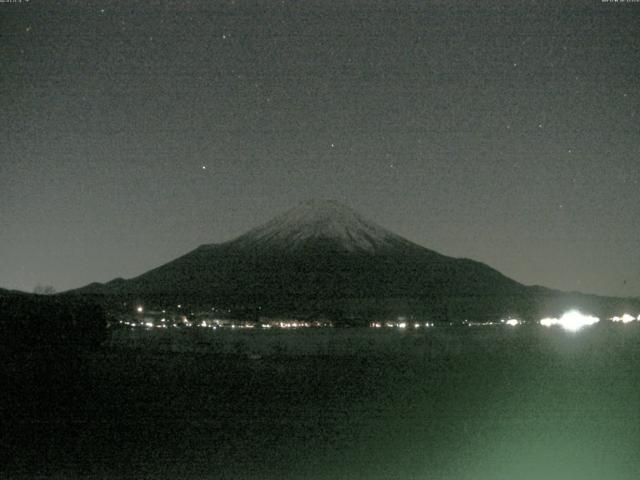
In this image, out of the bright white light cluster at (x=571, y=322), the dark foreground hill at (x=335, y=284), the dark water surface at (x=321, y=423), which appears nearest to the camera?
the dark water surface at (x=321, y=423)

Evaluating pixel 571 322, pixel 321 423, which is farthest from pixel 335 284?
pixel 321 423

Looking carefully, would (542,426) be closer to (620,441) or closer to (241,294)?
(620,441)

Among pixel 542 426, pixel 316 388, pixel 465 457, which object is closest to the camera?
pixel 465 457

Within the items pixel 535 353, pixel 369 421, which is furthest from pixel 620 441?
pixel 535 353

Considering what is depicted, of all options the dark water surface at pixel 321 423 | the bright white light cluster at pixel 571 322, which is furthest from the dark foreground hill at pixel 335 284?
the dark water surface at pixel 321 423

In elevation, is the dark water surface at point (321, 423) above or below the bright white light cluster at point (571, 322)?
below

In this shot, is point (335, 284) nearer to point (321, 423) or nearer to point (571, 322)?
point (571, 322)

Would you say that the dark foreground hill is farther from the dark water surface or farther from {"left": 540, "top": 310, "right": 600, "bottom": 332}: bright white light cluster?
the dark water surface

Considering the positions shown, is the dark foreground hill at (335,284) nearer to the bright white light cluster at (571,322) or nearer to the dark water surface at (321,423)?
the bright white light cluster at (571,322)
